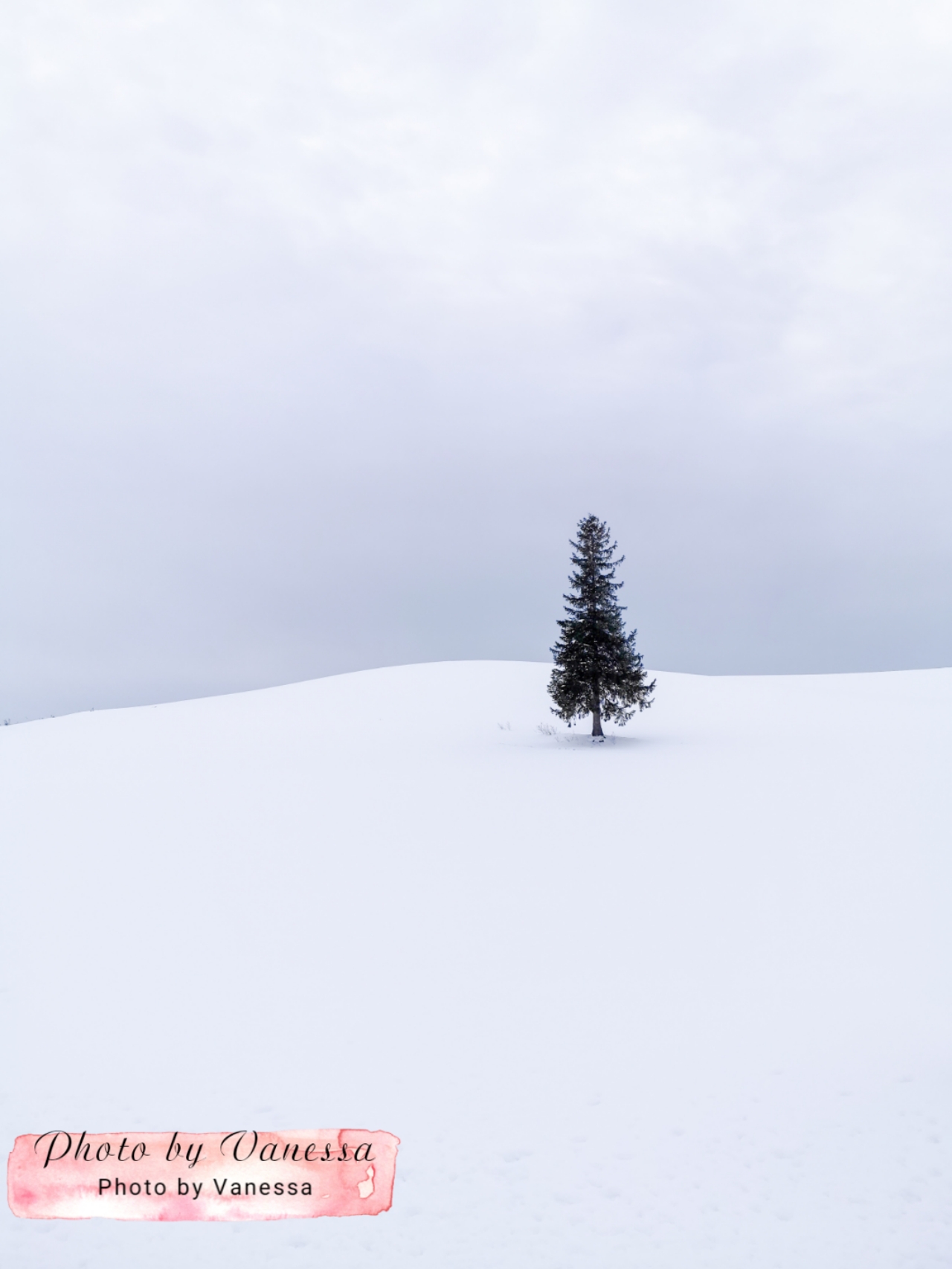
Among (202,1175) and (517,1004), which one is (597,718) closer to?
(517,1004)

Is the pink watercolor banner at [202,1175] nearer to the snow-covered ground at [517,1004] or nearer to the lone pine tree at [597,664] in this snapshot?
the snow-covered ground at [517,1004]

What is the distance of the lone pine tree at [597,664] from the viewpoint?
925 inches

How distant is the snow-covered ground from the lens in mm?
5016

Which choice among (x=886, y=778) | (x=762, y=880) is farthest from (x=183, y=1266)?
(x=886, y=778)

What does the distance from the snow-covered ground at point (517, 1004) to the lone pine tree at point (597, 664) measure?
692 cm

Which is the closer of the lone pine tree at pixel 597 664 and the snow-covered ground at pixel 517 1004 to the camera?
the snow-covered ground at pixel 517 1004

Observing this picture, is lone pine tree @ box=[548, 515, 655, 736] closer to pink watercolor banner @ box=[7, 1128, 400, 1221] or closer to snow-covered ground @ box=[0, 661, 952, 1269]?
snow-covered ground @ box=[0, 661, 952, 1269]

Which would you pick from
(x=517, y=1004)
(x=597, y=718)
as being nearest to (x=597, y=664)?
(x=597, y=718)

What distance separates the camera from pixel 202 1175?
5.33 metres

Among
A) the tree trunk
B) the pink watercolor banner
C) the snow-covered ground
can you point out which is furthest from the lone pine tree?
the pink watercolor banner

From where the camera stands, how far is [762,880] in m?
10.8

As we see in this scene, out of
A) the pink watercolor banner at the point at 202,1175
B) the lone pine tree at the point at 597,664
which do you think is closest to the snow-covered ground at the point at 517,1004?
the pink watercolor banner at the point at 202,1175

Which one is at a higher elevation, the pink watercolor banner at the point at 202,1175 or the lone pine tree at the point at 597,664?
the lone pine tree at the point at 597,664

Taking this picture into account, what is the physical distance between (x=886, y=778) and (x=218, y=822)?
14330mm
